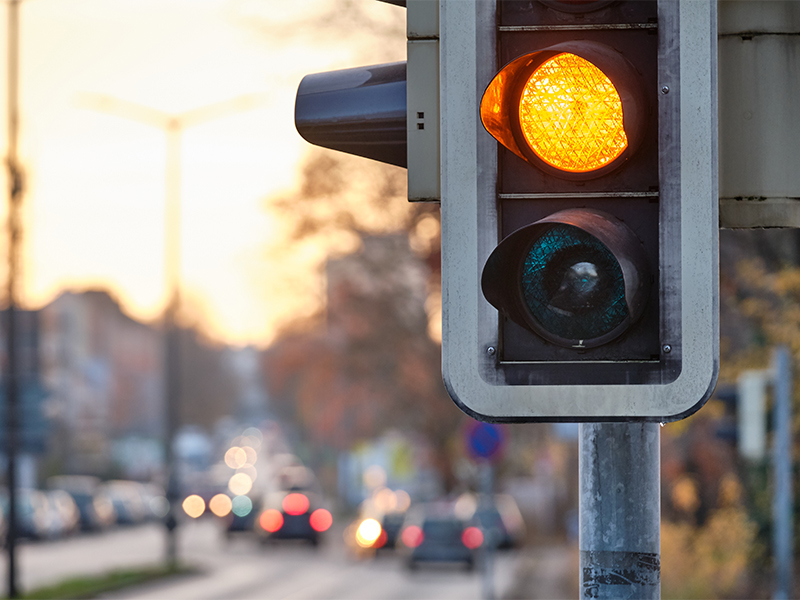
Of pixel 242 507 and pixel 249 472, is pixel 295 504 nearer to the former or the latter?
pixel 242 507

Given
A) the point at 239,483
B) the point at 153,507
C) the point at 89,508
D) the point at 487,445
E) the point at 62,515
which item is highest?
the point at 487,445

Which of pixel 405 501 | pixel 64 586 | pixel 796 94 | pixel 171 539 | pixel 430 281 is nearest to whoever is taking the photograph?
pixel 796 94

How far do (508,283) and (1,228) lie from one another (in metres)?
45.1

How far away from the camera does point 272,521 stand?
3888cm

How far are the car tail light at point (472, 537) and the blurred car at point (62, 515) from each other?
811 inches

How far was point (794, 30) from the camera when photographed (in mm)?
2682

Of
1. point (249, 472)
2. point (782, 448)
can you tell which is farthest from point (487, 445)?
point (249, 472)

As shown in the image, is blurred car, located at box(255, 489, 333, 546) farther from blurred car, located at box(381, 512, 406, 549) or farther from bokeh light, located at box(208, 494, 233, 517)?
bokeh light, located at box(208, 494, 233, 517)

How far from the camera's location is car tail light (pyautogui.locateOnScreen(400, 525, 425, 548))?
29.9m

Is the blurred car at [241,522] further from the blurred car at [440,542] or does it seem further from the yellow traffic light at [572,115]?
the yellow traffic light at [572,115]

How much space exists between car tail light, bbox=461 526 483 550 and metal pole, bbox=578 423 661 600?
91.7 ft

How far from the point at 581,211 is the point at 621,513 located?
1.93ft

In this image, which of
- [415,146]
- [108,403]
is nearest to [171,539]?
[415,146]

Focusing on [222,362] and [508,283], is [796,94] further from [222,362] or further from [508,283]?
[222,362]
